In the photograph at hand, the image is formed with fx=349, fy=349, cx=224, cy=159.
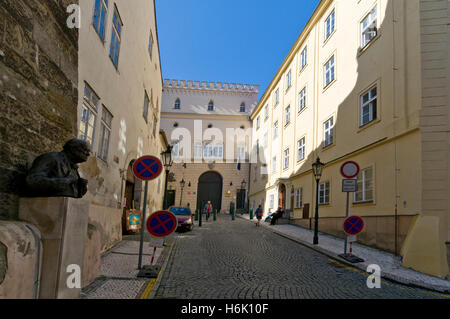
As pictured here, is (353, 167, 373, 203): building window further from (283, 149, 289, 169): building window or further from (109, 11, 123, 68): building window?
(283, 149, 289, 169): building window

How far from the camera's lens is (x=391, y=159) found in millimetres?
12734

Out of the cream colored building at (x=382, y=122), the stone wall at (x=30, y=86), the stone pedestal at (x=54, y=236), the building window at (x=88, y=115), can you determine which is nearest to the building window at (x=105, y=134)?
the building window at (x=88, y=115)

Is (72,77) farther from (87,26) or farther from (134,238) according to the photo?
(134,238)

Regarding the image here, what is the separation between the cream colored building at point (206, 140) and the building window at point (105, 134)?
28.8 meters

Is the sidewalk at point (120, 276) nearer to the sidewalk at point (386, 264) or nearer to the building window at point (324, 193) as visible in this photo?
the sidewalk at point (386, 264)

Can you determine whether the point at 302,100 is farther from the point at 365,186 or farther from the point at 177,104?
the point at 177,104

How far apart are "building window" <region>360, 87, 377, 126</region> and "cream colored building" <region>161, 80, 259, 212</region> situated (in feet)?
85.5

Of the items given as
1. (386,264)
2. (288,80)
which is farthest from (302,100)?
(386,264)

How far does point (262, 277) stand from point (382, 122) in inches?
351

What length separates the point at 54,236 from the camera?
3.91 meters

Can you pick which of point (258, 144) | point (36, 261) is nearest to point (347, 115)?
point (36, 261)

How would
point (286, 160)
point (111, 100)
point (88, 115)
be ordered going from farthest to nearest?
point (286, 160) → point (111, 100) → point (88, 115)

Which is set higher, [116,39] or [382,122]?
[116,39]
